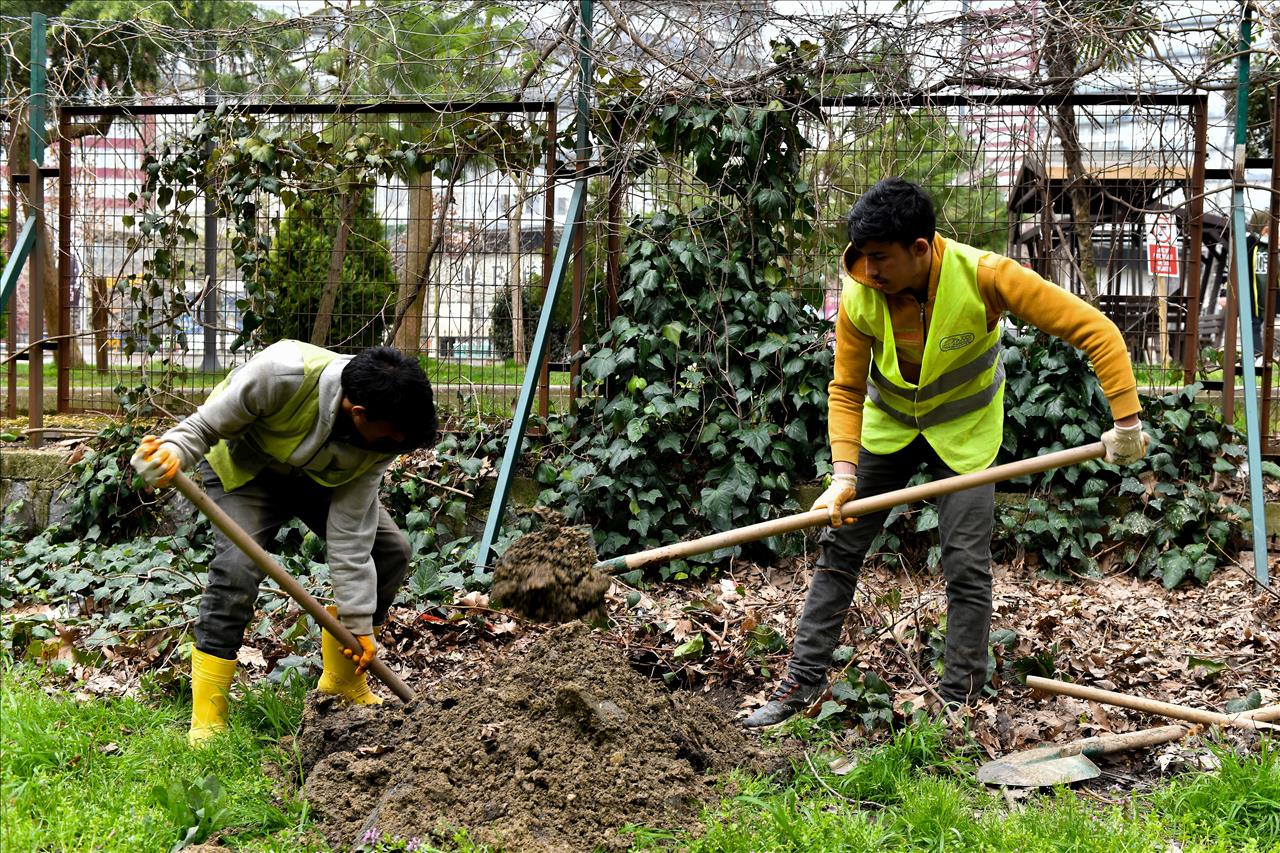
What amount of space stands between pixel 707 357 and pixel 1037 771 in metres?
3.26

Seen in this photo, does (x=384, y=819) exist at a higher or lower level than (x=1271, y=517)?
lower

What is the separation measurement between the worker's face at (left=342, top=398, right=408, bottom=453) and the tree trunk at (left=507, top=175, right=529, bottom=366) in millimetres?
2951

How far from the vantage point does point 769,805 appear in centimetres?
299

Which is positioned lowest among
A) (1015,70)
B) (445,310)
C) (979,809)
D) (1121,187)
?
(979,809)

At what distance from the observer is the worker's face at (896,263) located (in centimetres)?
346

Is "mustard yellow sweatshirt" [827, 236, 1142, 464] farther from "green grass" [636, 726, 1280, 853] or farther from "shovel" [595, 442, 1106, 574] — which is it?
"green grass" [636, 726, 1280, 853]

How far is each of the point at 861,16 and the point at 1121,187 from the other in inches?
71.7

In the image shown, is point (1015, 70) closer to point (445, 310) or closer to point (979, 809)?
point (445, 310)

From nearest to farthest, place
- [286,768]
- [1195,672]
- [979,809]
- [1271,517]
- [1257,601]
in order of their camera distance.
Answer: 1. [979,809]
2. [286,768]
3. [1195,672]
4. [1257,601]
5. [1271,517]

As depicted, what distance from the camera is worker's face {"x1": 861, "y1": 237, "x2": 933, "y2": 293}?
346 cm

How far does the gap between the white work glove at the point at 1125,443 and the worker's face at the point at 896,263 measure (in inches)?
31.5

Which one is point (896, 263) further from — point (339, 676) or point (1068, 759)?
point (339, 676)

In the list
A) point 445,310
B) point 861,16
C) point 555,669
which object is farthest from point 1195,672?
point 445,310

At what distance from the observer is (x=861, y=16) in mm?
6184
